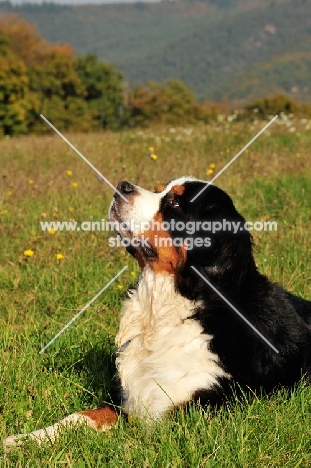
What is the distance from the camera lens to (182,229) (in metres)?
3.12

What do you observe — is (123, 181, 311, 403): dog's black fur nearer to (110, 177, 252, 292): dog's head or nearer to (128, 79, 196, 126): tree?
(110, 177, 252, 292): dog's head

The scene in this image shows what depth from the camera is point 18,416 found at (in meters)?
3.22

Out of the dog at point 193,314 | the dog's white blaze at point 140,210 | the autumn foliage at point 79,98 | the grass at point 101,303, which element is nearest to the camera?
the grass at point 101,303

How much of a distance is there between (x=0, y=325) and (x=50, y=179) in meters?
4.17

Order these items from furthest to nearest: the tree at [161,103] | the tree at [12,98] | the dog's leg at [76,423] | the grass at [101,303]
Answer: the tree at [161,103] < the tree at [12,98] < the dog's leg at [76,423] < the grass at [101,303]

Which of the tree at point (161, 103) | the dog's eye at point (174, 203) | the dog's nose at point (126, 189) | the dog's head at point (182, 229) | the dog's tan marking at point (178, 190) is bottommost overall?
the tree at point (161, 103)

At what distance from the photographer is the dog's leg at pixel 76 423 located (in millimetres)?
2877

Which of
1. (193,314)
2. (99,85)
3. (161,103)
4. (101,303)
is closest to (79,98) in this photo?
(99,85)

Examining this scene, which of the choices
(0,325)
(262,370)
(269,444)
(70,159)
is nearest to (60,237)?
(0,325)

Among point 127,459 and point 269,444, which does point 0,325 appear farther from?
point 269,444

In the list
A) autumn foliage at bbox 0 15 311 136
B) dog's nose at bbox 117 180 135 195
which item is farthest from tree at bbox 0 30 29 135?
dog's nose at bbox 117 180 135 195

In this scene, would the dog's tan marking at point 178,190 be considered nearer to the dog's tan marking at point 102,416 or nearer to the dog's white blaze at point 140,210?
the dog's white blaze at point 140,210

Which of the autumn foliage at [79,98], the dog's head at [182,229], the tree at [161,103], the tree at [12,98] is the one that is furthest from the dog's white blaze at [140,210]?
the tree at [161,103]

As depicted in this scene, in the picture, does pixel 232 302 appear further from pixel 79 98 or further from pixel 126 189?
pixel 79 98
